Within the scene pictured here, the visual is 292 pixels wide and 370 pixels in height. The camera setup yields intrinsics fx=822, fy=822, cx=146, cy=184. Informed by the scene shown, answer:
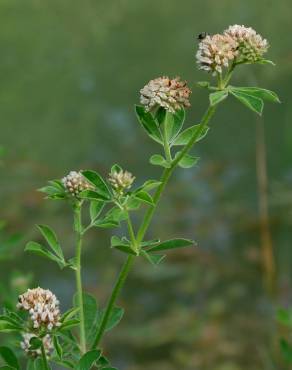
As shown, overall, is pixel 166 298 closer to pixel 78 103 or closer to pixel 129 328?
pixel 129 328

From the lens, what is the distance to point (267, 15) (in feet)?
14.1

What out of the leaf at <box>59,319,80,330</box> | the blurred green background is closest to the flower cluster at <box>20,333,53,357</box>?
the leaf at <box>59,319,80,330</box>

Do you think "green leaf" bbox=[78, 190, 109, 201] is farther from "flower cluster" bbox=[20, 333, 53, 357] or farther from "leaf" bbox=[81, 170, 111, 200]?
"flower cluster" bbox=[20, 333, 53, 357]

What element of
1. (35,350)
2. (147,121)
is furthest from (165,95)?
(35,350)

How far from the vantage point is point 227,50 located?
102 cm

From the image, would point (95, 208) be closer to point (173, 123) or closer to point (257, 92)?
point (173, 123)

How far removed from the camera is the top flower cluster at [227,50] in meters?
1.02

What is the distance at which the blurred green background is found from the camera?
9.65 feet

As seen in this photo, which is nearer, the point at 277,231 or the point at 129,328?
the point at 129,328

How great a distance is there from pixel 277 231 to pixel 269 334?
55 cm

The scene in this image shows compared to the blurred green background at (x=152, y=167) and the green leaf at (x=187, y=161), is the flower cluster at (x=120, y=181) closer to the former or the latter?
the green leaf at (x=187, y=161)

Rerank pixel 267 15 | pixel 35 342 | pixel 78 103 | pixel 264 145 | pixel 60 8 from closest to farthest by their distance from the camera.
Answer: pixel 35 342 < pixel 264 145 < pixel 78 103 < pixel 267 15 < pixel 60 8

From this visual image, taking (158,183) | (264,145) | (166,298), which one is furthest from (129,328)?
(158,183)

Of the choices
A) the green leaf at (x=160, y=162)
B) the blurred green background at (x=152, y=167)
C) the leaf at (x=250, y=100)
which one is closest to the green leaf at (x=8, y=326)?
the green leaf at (x=160, y=162)
